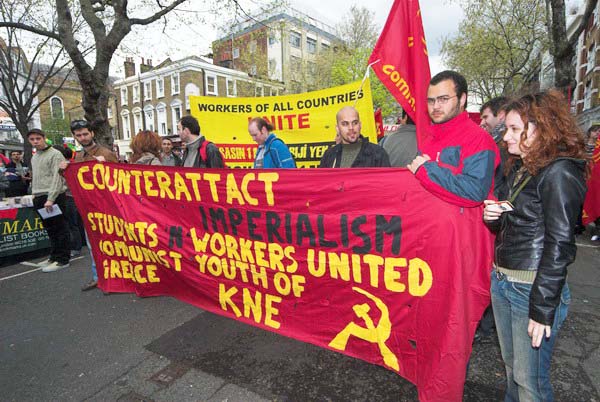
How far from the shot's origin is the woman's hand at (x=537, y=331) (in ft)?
5.10

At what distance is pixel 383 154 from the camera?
3111 millimetres

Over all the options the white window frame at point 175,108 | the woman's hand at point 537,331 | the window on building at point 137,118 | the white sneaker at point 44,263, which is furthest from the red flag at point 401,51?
the window on building at point 137,118

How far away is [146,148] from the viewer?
14.6 ft

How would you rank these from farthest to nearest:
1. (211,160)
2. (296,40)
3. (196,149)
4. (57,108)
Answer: (57,108) < (296,40) < (196,149) < (211,160)

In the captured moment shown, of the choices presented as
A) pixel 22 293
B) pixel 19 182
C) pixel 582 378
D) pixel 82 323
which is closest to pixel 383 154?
pixel 582 378

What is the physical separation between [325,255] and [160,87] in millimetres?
39509

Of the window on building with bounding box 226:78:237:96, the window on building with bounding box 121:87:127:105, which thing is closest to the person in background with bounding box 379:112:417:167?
the window on building with bounding box 226:78:237:96

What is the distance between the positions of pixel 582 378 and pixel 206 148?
157 inches

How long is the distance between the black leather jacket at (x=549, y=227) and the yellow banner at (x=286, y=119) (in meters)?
3.86

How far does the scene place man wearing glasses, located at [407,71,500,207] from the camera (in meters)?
1.86

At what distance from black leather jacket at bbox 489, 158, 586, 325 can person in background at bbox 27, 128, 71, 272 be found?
5554 millimetres

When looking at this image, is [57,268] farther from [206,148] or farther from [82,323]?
[206,148]

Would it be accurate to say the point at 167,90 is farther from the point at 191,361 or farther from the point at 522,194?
the point at 522,194

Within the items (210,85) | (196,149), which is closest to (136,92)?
(210,85)
